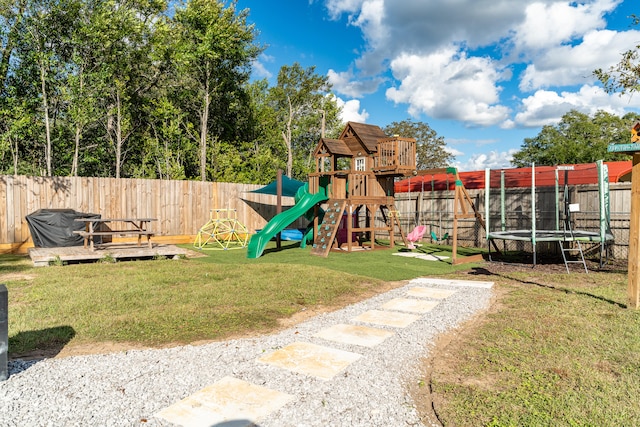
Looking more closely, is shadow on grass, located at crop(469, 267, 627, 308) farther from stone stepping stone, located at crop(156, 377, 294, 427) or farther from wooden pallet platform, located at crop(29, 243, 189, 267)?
wooden pallet platform, located at crop(29, 243, 189, 267)

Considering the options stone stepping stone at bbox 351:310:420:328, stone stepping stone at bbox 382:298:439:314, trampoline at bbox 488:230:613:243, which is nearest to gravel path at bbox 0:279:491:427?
stone stepping stone at bbox 351:310:420:328

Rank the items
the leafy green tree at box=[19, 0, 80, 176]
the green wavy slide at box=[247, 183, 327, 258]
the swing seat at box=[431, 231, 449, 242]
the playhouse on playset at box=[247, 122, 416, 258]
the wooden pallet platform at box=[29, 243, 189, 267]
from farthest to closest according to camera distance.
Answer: the leafy green tree at box=[19, 0, 80, 176] → the swing seat at box=[431, 231, 449, 242] → the playhouse on playset at box=[247, 122, 416, 258] → the green wavy slide at box=[247, 183, 327, 258] → the wooden pallet platform at box=[29, 243, 189, 267]

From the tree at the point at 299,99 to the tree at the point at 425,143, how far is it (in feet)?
31.5

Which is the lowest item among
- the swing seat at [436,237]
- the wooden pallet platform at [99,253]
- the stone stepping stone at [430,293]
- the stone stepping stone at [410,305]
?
the stone stepping stone at [410,305]

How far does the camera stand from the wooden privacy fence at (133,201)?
34.7 feet

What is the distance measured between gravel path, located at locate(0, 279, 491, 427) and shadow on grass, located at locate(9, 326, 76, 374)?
0.31 metres

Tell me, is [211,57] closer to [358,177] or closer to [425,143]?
[358,177]

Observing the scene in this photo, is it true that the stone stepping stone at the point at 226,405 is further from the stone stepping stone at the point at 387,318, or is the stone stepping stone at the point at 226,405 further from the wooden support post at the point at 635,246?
the wooden support post at the point at 635,246

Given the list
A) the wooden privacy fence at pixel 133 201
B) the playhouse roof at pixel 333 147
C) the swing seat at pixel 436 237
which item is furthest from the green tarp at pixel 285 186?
the swing seat at pixel 436 237

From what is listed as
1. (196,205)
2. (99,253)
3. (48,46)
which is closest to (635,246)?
(99,253)

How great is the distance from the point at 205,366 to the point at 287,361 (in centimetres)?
63

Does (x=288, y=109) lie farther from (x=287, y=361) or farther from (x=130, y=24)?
(x=287, y=361)

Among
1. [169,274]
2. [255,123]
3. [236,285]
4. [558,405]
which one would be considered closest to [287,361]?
[558,405]

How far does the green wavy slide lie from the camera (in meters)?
9.95
